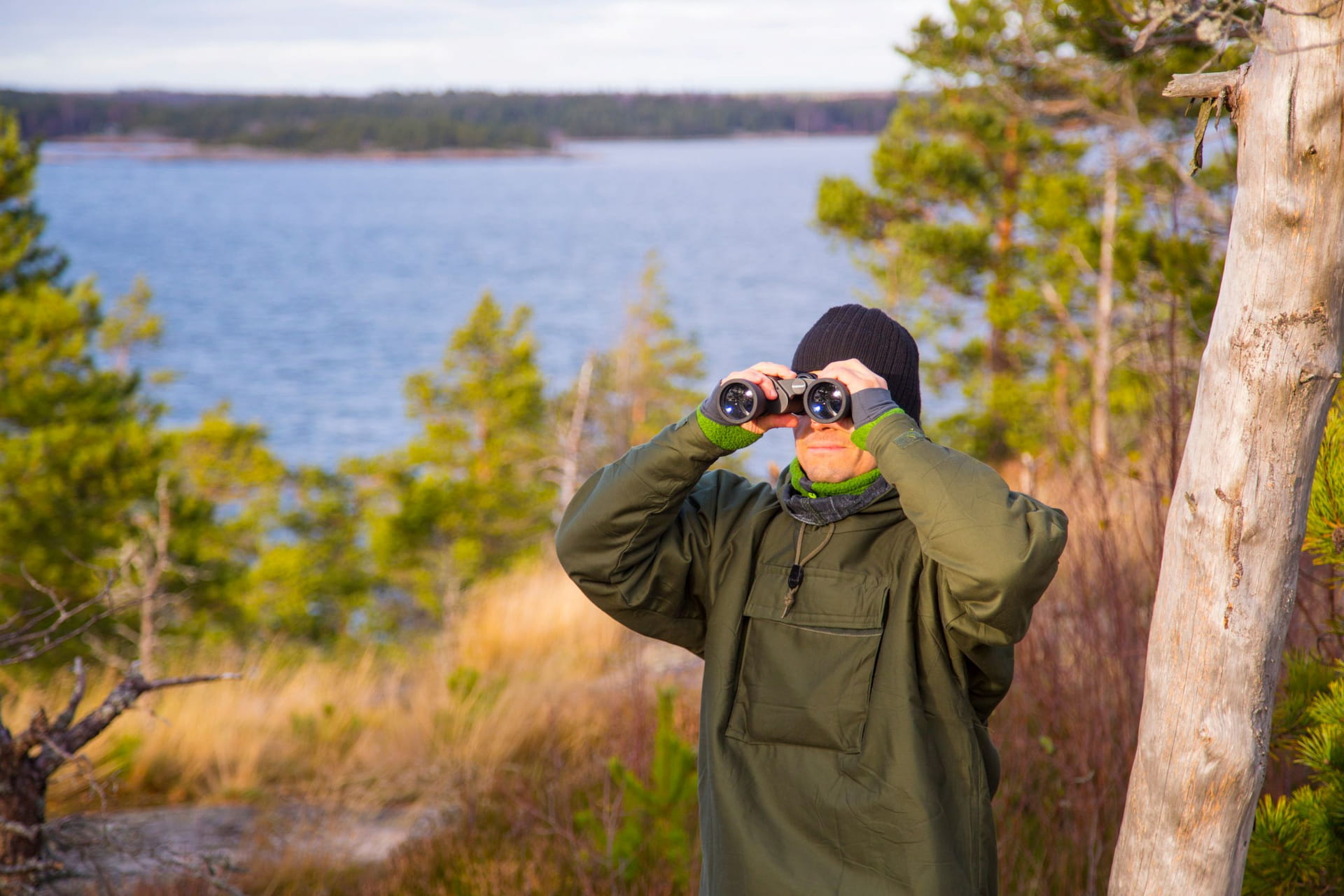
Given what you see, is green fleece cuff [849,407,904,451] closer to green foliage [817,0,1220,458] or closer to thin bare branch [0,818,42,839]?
thin bare branch [0,818,42,839]

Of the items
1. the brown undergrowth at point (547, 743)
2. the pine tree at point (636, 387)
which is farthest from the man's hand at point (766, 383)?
the pine tree at point (636, 387)

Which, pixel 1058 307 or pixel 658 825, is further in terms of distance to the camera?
pixel 1058 307

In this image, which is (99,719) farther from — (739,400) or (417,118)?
(417,118)

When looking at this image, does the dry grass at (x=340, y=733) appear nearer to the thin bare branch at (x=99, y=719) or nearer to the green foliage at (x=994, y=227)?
the thin bare branch at (x=99, y=719)

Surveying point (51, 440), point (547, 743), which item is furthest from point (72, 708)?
point (51, 440)

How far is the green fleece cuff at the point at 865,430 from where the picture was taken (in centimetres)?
177

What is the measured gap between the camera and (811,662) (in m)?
1.86

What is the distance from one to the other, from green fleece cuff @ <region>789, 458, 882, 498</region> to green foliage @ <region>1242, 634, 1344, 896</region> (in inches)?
44.5

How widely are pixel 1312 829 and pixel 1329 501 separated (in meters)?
0.68

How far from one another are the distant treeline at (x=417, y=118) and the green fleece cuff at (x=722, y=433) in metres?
41.9

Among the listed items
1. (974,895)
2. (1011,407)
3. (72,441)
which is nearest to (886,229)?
(1011,407)

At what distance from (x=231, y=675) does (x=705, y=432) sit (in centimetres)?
190

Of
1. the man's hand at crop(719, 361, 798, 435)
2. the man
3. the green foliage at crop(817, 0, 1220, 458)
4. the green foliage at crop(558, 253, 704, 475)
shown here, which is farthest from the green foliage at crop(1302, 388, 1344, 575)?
the green foliage at crop(558, 253, 704, 475)

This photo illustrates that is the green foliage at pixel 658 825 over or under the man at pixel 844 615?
under
